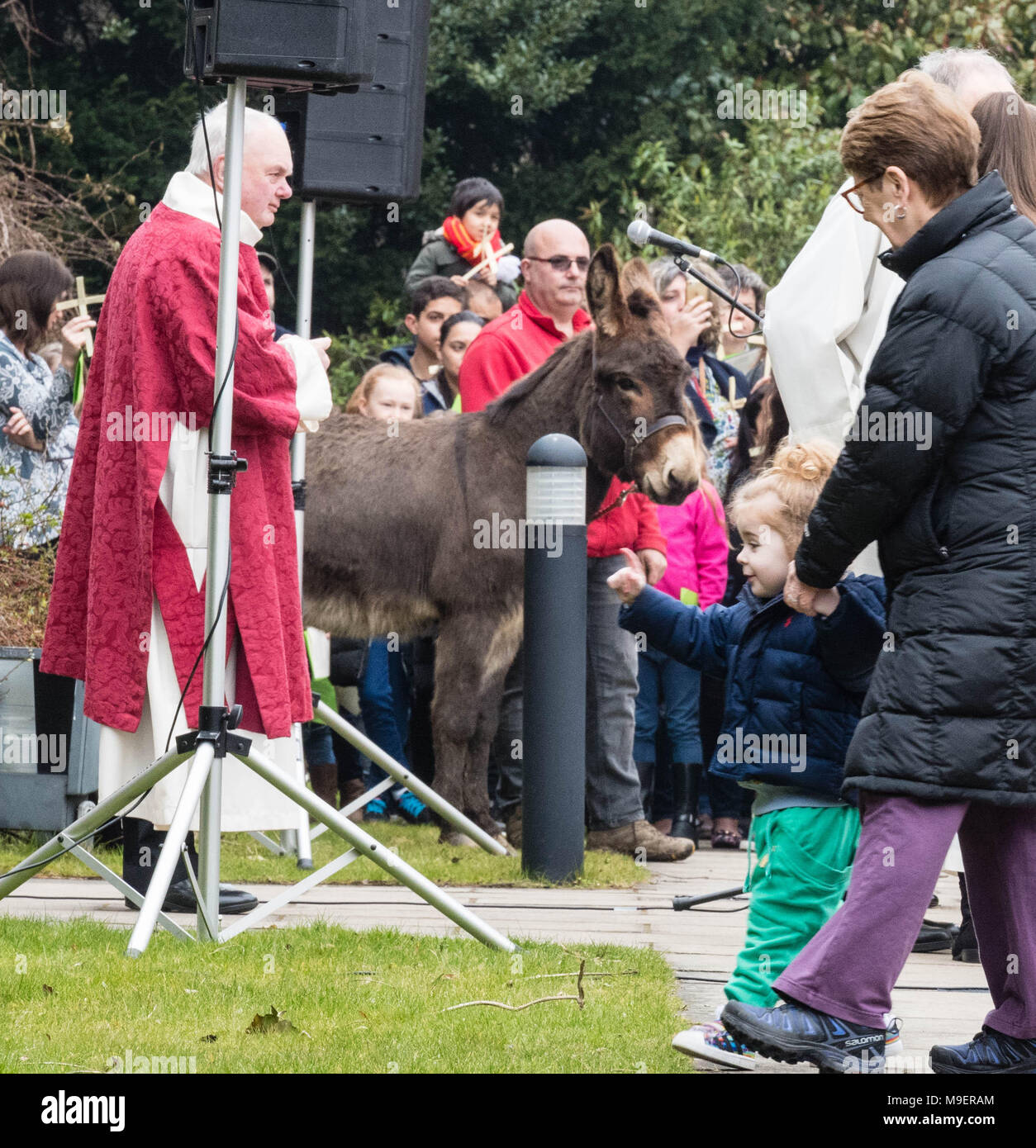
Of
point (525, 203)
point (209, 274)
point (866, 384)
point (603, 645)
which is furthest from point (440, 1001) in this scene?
point (525, 203)

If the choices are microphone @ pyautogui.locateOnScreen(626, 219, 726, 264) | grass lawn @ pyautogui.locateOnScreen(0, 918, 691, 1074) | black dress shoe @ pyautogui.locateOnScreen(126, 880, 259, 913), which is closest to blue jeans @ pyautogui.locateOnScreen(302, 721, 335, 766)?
black dress shoe @ pyautogui.locateOnScreen(126, 880, 259, 913)

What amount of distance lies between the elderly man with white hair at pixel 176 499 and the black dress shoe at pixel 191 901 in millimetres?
352

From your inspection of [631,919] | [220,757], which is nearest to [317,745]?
[631,919]

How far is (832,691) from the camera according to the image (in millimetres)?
4523

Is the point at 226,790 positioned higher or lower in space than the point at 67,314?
lower

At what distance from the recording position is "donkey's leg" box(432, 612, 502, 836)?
809cm

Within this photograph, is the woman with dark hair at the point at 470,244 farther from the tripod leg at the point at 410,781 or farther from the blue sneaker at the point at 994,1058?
the blue sneaker at the point at 994,1058

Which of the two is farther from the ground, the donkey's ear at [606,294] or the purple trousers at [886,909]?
the donkey's ear at [606,294]

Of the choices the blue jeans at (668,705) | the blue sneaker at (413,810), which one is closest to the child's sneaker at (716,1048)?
the blue jeans at (668,705)

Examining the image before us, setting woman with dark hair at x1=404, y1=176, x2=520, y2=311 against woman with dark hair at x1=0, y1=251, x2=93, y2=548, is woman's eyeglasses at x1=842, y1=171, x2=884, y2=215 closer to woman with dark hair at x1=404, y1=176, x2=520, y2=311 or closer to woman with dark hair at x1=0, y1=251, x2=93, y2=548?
woman with dark hair at x1=0, y1=251, x2=93, y2=548

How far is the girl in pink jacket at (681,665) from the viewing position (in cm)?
891

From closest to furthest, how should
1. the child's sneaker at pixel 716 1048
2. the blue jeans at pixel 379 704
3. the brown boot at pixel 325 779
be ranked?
the child's sneaker at pixel 716 1048, the brown boot at pixel 325 779, the blue jeans at pixel 379 704

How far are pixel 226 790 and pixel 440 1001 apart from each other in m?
1.90
